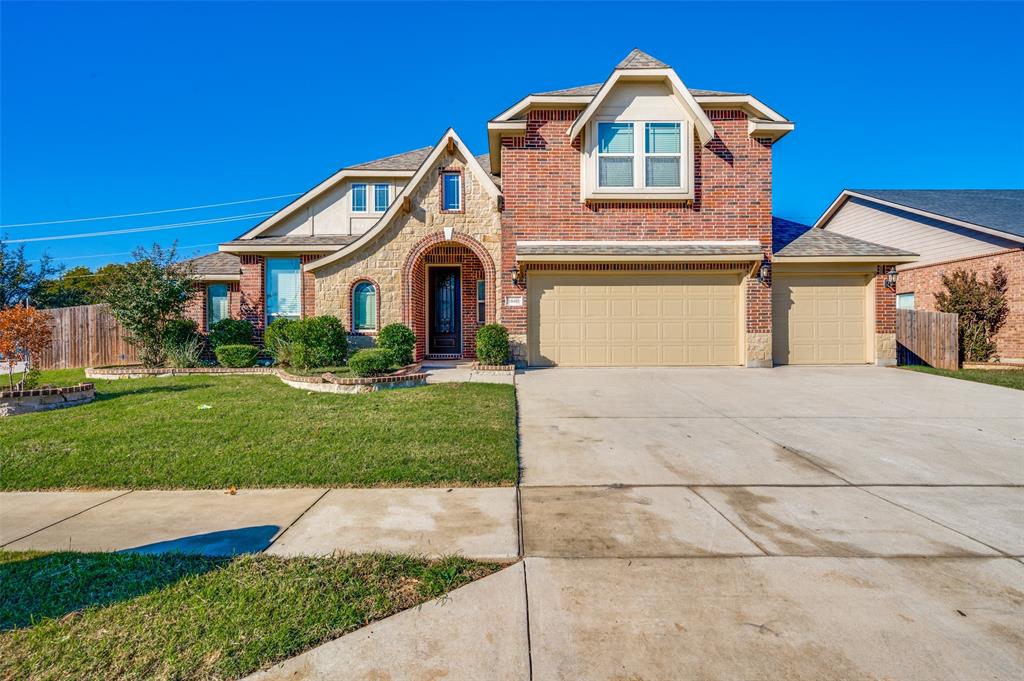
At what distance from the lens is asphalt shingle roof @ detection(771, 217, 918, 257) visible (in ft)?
40.9

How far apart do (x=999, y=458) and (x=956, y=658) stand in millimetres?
4446

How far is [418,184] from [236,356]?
6640 millimetres

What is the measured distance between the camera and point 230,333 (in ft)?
46.7

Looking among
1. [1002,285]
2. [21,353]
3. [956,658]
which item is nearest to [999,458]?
[956,658]

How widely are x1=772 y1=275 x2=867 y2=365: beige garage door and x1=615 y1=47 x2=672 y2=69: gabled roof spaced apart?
6.44 meters

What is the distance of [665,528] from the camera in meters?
3.50

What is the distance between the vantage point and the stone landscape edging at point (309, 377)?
8953mm

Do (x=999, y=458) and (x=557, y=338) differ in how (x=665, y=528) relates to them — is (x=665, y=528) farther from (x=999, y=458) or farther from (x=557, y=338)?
(x=557, y=338)

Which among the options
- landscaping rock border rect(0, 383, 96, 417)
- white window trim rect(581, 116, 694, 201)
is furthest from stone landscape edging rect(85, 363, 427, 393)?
white window trim rect(581, 116, 694, 201)

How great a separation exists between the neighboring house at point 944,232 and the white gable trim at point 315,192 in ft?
60.8

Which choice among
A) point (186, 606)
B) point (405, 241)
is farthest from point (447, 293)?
point (186, 606)

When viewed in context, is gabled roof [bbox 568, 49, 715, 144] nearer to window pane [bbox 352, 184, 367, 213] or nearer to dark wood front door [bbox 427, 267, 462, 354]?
dark wood front door [bbox 427, 267, 462, 354]

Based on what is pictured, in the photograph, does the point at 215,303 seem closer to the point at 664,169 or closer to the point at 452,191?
the point at 452,191

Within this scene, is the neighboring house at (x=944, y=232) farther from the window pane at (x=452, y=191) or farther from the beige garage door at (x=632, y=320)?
the window pane at (x=452, y=191)
